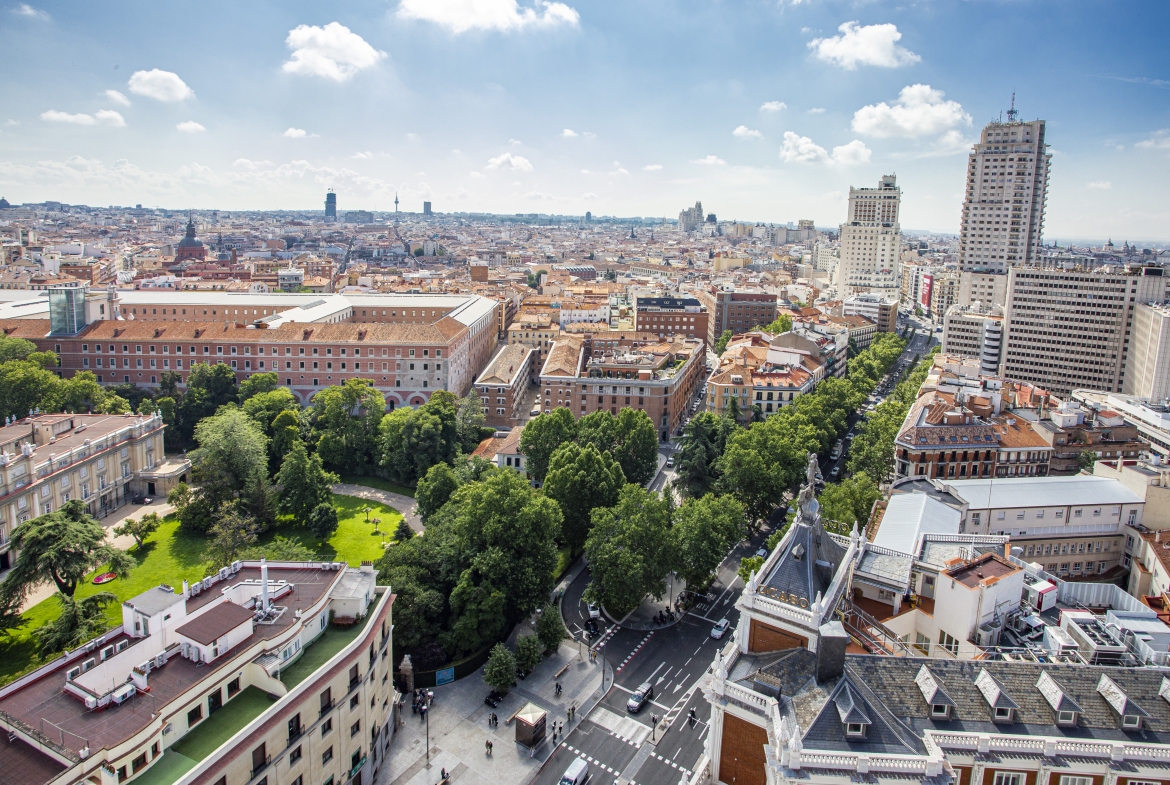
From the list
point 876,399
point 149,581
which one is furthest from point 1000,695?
point 876,399

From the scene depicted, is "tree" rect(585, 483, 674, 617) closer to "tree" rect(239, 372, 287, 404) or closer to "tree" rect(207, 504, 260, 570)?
"tree" rect(207, 504, 260, 570)

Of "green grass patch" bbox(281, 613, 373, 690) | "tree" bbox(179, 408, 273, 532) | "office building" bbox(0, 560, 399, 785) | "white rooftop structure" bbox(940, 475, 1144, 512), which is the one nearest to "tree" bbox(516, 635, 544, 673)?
"office building" bbox(0, 560, 399, 785)

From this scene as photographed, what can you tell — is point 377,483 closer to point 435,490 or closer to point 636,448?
point 435,490

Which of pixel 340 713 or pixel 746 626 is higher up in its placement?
pixel 746 626

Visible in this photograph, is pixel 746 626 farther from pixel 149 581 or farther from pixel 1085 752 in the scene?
pixel 149 581

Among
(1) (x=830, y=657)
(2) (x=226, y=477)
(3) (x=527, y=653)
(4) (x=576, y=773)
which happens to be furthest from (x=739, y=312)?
(1) (x=830, y=657)

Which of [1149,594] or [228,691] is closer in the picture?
[228,691]
